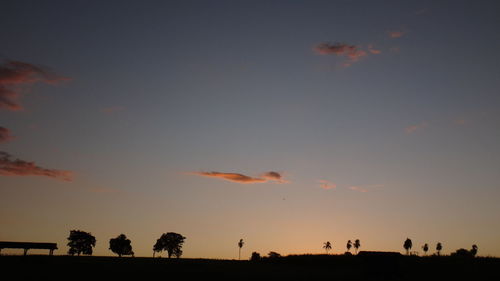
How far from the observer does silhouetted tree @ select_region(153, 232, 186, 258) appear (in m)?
160

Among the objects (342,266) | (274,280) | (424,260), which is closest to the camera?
(274,280)

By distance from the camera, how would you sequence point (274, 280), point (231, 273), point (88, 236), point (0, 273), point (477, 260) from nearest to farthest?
1. point (0, 273)
2. point (274, 280)
3. point (231, 273)
4. point (477, 260)
5. point (88, 236)

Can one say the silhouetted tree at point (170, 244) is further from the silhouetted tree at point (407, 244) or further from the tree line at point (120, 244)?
the silhouetted tree at point (407, 244)

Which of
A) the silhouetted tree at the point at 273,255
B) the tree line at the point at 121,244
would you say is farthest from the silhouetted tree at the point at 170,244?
the silhouetted tree at the point at 273,255

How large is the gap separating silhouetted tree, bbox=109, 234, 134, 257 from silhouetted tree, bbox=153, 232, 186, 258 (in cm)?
1585

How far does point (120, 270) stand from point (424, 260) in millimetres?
36295

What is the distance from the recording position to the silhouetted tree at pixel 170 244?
160500mm

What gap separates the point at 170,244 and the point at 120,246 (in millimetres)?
21616

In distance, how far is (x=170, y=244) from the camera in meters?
160

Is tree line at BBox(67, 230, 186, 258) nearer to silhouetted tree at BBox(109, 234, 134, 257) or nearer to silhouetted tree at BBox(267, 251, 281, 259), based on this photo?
silhouetted tree at BBox(109, 234, 134, 257)

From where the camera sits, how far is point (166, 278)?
129 feet

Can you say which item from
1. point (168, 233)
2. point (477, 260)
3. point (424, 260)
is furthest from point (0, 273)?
point (168, 233)

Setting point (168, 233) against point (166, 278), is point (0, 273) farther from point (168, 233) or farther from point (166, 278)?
point (168, 233)

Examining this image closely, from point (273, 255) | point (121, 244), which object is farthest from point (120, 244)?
point (273, 255)
